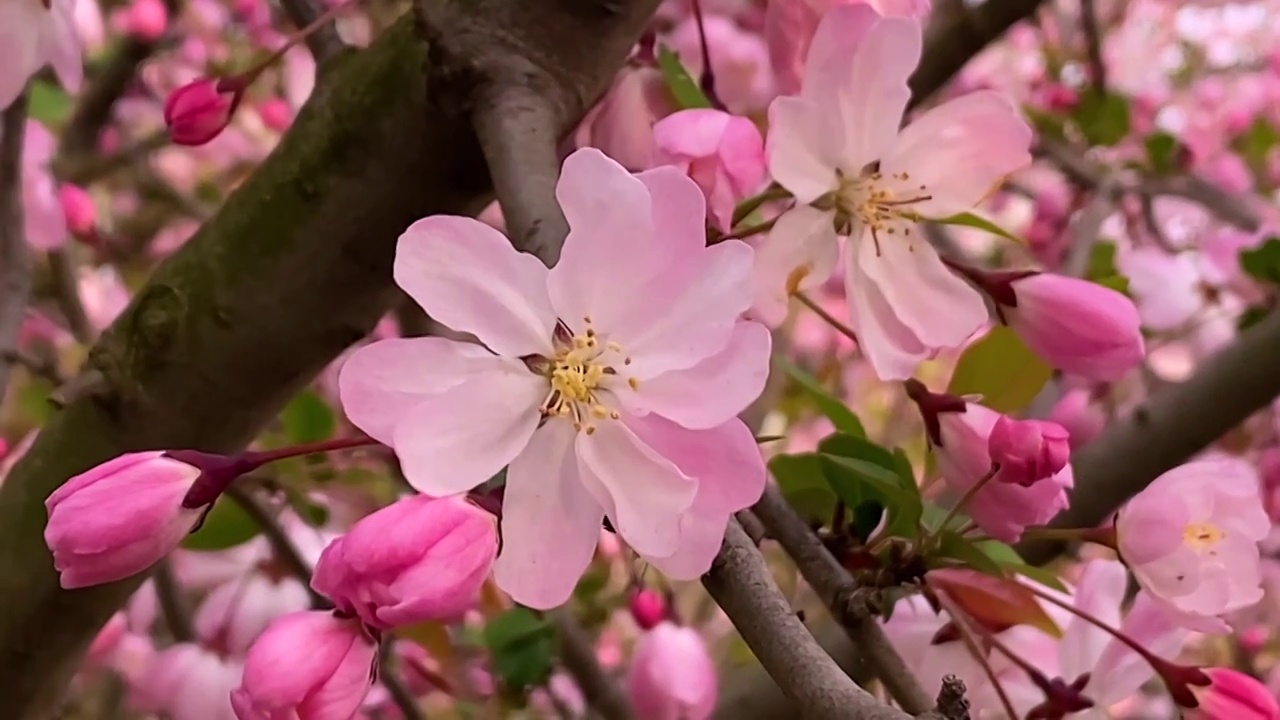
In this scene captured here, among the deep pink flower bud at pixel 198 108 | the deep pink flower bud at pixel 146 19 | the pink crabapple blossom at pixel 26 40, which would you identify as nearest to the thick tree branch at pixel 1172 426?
the deep pink flower bud at pixel 198 108

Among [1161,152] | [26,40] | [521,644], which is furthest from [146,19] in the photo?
[1161,152]

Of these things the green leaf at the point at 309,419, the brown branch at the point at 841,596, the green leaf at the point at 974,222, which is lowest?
the green leaf at the point at 309,419

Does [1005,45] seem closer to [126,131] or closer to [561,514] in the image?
[126,131]

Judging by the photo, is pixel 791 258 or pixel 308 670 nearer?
pixel 308 670

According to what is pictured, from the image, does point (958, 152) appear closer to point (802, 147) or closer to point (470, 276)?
point (802, 147)

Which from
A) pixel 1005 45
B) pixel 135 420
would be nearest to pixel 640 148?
pixel 135 420

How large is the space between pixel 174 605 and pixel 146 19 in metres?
0.81

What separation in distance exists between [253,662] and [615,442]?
133 millimetres

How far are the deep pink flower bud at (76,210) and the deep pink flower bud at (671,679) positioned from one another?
76 centimetres

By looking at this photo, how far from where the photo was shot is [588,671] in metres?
0.93

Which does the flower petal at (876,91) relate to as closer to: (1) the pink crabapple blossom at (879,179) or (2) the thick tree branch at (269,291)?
(1) the pink crabapple blossom at (879,179)

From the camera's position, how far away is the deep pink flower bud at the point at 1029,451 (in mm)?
440

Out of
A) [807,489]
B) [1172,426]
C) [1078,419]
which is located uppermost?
[807,489]

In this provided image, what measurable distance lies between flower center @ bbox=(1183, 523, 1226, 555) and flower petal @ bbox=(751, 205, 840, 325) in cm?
20
